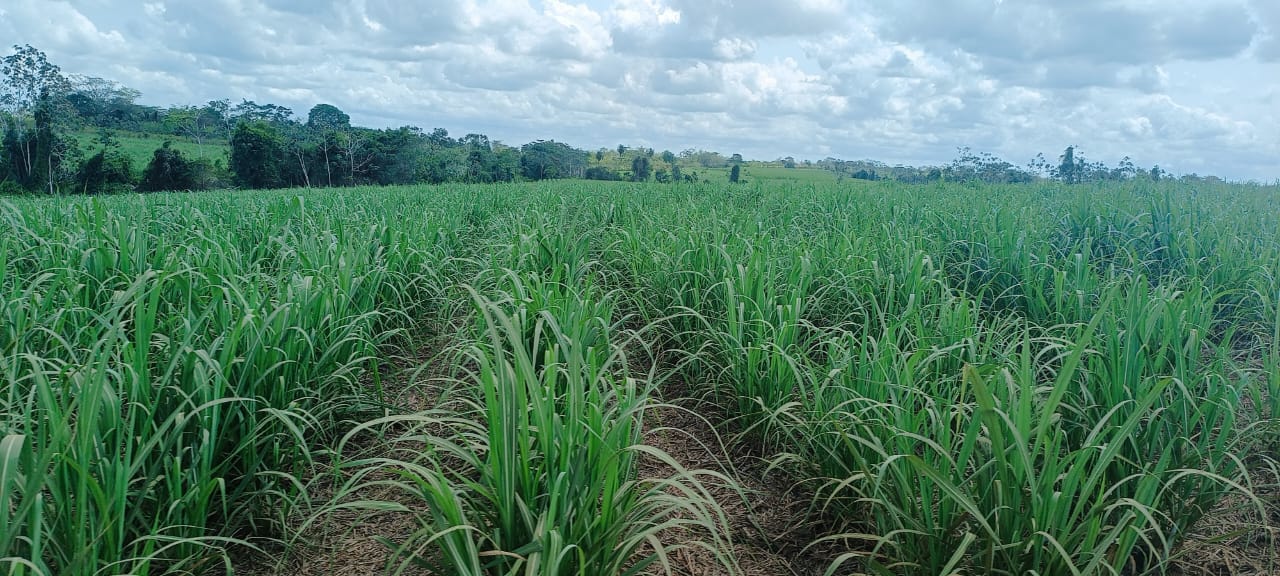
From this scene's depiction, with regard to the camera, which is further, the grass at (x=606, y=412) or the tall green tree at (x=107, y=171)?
the tall green tree at (x=107, y=171)

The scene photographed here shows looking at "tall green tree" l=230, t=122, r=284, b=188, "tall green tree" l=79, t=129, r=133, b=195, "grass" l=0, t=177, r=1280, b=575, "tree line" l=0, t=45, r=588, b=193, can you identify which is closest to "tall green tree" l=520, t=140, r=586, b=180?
"tree line" l=0, t=45, r=588, b=193

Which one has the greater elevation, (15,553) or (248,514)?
(15,553)

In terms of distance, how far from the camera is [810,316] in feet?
11.6

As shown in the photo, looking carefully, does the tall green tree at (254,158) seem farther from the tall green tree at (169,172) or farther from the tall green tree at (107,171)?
the tall green tree at (107,171)

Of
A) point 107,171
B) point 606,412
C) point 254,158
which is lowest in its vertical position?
point 606,412

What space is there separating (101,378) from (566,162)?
1584 inches

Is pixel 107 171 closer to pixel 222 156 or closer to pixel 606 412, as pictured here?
pixel 222 156

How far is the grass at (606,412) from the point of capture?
1486mm

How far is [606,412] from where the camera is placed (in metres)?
2.15

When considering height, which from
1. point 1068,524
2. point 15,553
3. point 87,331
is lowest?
point 15,553

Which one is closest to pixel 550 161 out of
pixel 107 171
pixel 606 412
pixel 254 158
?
pixel 254 158

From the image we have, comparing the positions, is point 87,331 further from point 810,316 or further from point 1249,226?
point 1249,226

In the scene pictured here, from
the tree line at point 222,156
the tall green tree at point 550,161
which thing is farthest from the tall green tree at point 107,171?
the tall green tree at point 550,161

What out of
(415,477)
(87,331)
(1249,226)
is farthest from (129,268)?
(1249,226)
